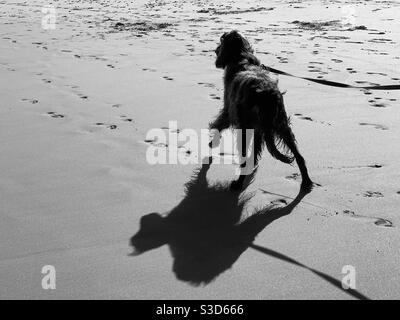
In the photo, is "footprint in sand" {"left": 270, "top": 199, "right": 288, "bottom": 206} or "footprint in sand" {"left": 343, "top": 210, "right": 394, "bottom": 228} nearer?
"footprint in sand" {"left": 343, "top": 210, "right": 394, "bottom": 228}

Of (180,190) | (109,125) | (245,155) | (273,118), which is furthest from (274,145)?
(109,125)

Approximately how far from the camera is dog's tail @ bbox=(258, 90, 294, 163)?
11.6 ft

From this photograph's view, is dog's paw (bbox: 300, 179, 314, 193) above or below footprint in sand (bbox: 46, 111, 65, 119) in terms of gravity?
below

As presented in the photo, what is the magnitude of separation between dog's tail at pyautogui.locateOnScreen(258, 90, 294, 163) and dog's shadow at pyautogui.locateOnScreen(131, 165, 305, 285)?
1.57 feet

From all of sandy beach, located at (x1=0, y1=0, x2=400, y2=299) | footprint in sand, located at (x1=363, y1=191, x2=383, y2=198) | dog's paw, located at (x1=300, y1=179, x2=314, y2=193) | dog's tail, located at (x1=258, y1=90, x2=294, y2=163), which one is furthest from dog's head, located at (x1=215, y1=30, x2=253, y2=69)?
footprint in sand, located at (x1=363, y1=191, x2=383, y2=198)

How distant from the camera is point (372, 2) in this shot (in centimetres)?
1517

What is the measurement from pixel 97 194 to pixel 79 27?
9346mm

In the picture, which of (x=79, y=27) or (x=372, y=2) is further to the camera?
(x=372, y=2)

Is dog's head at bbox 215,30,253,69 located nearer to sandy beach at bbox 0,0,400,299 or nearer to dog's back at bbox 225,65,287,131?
dog's back at bbox 225,65,287,131

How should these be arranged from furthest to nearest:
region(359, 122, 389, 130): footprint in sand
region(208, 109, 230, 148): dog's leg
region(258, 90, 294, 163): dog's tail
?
region(359, 122, 389, 130): footprint in sand
region(208, 109, 230, 148): dog's leg
region(258, 90, 294, 163): dog's tail

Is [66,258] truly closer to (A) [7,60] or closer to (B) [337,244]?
(B) [337,244]

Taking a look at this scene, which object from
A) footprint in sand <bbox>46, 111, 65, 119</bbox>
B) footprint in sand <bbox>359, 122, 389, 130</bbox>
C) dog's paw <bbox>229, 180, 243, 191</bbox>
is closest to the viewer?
dog's paw <bbox>229, 180, 243, 191</bbox>

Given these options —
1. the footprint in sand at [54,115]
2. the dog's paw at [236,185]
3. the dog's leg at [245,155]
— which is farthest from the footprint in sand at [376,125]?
the footprint in sand at [54,115]

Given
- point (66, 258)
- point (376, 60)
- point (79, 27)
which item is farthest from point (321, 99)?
point (79, 27)
